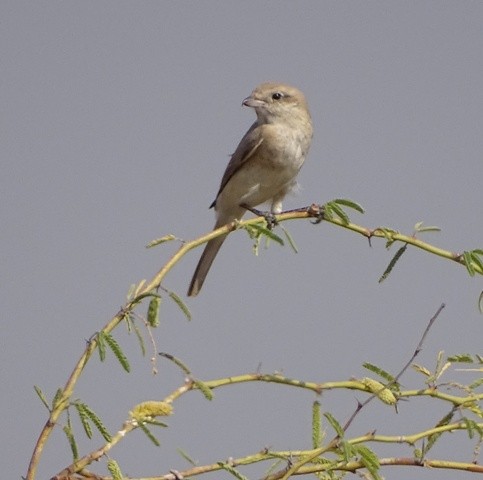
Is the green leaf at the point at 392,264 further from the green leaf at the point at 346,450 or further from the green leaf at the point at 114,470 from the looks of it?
the green leaf at the point at 114,470

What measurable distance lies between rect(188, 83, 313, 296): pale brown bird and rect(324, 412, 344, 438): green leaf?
4.44m

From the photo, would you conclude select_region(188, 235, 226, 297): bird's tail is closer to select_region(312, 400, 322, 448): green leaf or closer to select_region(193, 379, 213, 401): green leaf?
select_region(312, 400, 322, 448): green leaf

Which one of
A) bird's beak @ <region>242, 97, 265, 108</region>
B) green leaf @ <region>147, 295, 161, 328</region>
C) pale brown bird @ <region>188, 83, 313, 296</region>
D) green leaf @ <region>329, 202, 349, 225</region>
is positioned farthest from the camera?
bird's beak @ <region>242, 97, 265, 108</region>

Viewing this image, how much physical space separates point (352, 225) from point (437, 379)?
62cm

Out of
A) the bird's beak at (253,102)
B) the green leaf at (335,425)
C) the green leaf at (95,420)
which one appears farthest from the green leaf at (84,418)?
the bird's beak at (253,102)

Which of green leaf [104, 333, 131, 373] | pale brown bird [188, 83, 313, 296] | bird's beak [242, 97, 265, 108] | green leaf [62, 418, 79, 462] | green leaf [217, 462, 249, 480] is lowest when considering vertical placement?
green leaf [217, 462, 249, 480]

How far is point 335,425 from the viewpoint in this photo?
197 centimetres

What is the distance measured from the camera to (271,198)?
6.80 metres

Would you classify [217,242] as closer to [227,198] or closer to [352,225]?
[227,198]

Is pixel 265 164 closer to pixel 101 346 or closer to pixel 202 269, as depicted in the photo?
pixel 202 269

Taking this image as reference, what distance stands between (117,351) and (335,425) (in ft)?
1.66

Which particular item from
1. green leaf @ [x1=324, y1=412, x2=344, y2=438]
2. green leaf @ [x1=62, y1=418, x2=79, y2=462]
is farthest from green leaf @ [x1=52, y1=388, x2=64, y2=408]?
green leaf @ [x1=324, y1=412, x2=344, y2=438]

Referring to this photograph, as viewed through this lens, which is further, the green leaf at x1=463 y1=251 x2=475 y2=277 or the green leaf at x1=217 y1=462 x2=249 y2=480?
the green leaf at x1=463 y1=251 x2=475 y2=277

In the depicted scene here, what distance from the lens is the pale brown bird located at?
6.68m
